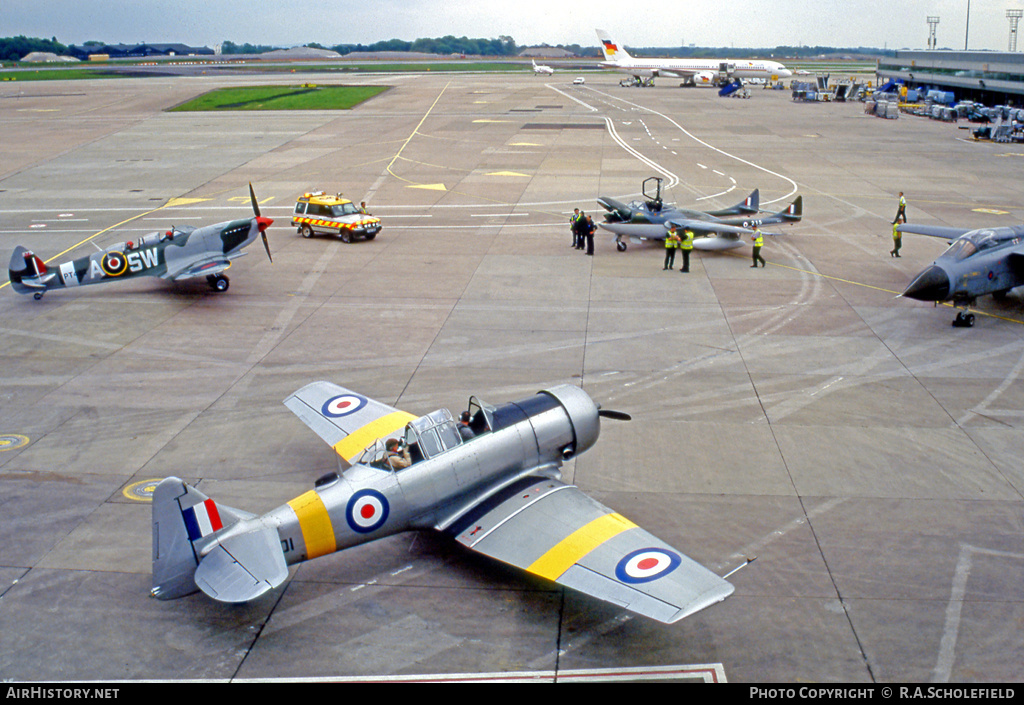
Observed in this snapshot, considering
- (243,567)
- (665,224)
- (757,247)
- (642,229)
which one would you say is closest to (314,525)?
(243,567)

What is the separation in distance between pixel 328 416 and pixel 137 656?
5529 millimetres

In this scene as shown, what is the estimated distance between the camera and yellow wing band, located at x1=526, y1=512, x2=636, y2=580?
33.0ft

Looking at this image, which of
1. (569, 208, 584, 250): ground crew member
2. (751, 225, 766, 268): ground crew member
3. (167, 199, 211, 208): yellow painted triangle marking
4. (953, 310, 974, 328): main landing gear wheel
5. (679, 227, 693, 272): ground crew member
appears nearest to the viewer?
(953, 310, 974, 328): main landing gear wheel

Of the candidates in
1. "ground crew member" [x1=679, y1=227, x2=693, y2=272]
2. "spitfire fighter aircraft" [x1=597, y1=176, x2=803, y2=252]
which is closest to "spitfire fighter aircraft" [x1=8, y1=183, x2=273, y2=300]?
"spitfire fighter aircraft" [x1=597, y1=176, x2=803, y2=252]

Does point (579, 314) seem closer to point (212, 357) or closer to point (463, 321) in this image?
point (463, 321)

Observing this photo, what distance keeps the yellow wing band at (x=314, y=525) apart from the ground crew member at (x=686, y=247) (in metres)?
18.5

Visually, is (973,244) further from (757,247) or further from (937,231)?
(757,247)

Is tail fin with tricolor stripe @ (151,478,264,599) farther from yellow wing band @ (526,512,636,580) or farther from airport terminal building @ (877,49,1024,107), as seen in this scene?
airport terminal building @ (877,49,1024,107)

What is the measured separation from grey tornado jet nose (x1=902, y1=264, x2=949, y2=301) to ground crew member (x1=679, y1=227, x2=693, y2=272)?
727cm

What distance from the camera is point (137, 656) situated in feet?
31.4

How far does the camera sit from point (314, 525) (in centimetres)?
1067

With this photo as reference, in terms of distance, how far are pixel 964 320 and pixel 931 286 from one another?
1.41 metres

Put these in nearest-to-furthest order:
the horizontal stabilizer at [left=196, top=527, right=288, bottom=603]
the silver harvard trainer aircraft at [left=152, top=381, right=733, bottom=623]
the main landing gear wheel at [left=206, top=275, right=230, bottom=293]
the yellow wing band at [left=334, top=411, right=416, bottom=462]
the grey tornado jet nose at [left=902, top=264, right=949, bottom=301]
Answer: the horizontal stabilizer at [left=196, top=527, right=288, bottom=603] < the silver harvard trainer aircraft at [left=152, top=381, right=733, bottom=623] < the yellow wing band at [left=334, top=411, right=416, bottom=462] < the grey tornado jet nose at [left=902, top=264, right=949, bottom=301] < the main landing gear wheel at [left=206, top=275, right=230, bottom=293]
